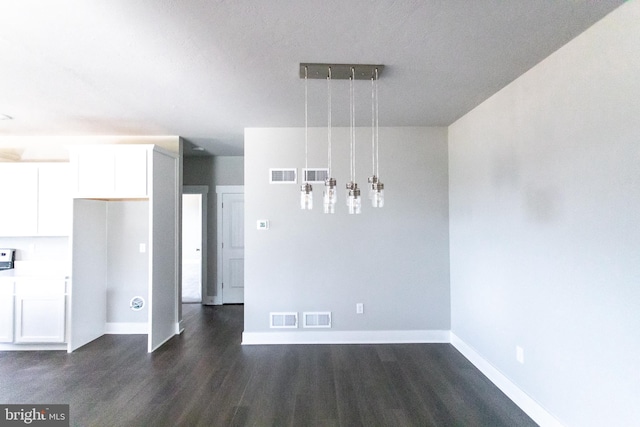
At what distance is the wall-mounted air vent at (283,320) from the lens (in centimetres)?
380

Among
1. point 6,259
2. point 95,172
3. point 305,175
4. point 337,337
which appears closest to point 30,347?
point 6,259

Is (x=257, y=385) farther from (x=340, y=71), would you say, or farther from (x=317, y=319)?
(x=340, y=71)

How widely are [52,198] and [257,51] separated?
362cm

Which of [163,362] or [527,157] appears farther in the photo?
[163,362]

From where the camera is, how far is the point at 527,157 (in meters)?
2.43

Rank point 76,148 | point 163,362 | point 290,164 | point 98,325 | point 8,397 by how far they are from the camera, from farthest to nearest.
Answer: point 98,325 → point 290,164 → point 76,148 → point 163,362 → point 8,397

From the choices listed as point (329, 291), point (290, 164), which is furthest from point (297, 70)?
point (329, 291)

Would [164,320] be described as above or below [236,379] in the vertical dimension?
above

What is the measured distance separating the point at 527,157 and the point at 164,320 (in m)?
4.40

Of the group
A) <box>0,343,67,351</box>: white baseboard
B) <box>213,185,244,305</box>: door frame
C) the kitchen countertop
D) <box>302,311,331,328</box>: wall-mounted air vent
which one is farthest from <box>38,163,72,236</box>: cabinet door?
<box>302,311,331,328</box>: wall-mounted air vent

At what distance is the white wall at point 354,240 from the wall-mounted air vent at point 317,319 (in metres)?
0.07

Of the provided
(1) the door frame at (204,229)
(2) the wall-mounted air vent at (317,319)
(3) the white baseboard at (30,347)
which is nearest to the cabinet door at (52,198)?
(3) the white baseboard at (30,347)

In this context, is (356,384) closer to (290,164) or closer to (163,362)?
(163,362)

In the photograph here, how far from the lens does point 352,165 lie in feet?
12.6
